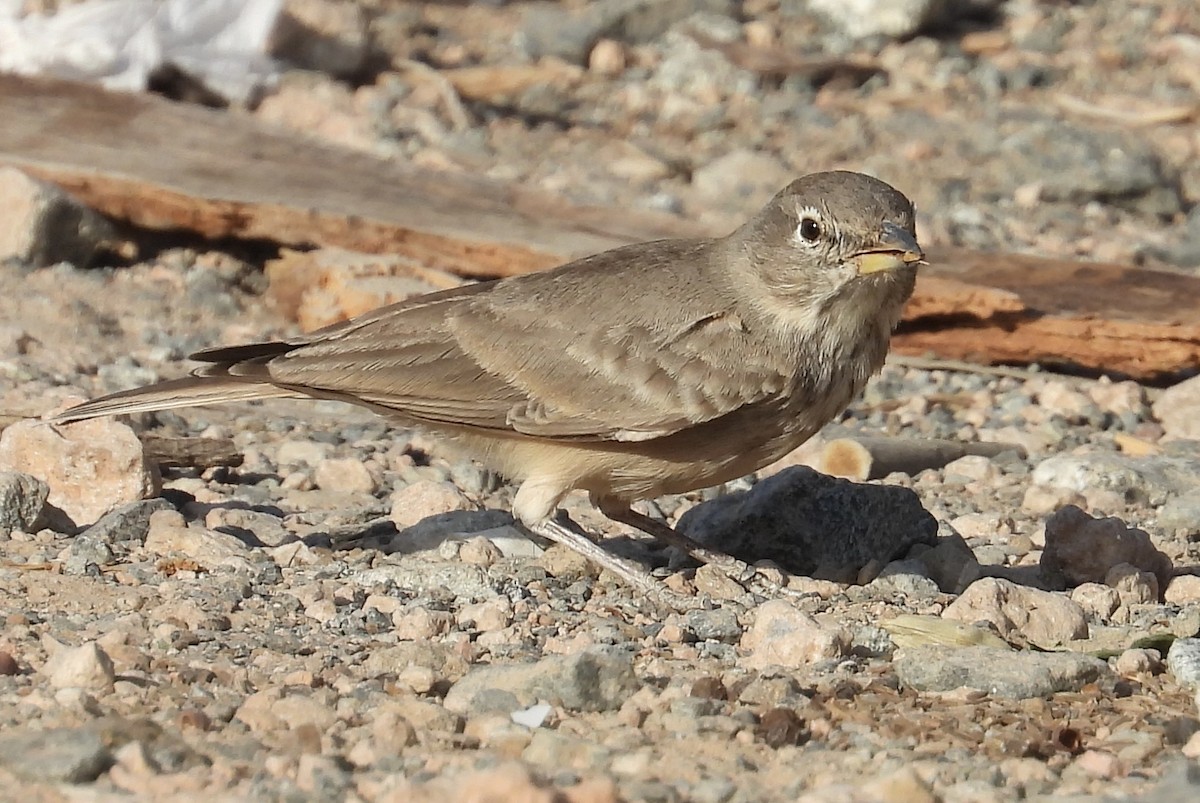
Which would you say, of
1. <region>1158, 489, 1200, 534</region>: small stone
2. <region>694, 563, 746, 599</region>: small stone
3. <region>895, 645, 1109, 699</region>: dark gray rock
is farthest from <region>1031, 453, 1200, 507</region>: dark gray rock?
<region>895, 645, 1109, 699</region>: dark gray rock

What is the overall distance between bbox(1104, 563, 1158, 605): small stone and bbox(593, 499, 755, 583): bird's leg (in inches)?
45.7

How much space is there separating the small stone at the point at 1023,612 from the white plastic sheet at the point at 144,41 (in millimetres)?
6525

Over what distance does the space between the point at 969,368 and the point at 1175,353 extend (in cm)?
93

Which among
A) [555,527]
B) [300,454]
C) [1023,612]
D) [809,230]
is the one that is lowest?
[300,454]

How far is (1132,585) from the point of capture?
5.82m

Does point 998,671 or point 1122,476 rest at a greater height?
point 998,671

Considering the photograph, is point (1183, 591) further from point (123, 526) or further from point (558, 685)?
point (123, 526)

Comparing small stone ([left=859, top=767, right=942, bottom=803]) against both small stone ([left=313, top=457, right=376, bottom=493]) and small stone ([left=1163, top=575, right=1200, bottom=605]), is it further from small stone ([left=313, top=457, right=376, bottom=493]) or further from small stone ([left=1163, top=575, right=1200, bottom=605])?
small stone ([left=313, top=457, right=376, bottom=493])

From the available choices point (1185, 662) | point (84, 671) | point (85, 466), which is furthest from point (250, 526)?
point (1185, 662)

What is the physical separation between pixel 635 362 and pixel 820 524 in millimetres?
879

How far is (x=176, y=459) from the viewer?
6.59 meters

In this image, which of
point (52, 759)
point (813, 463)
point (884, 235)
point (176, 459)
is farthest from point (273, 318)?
point (52, 759)

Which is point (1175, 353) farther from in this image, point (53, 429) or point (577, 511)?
point (53, 429)

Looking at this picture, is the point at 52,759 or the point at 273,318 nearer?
the point at 52,759
